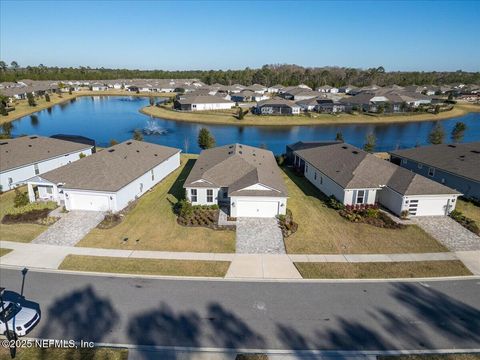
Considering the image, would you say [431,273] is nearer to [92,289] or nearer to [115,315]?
[115,315]

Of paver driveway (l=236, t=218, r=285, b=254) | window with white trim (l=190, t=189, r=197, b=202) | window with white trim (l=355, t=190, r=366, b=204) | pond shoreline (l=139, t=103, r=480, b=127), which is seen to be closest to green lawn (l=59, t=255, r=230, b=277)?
paver driveway (l=236, t=218, r=285, b=254)

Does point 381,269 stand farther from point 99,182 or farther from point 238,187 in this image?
point 99,182

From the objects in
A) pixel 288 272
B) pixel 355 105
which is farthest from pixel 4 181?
pixel 355 105

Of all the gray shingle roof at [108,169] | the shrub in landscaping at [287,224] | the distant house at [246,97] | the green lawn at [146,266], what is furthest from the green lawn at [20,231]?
the distant house at [246,97]

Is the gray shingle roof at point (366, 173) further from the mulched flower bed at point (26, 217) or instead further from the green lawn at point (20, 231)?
the mulched flower bed at point (26, 217)

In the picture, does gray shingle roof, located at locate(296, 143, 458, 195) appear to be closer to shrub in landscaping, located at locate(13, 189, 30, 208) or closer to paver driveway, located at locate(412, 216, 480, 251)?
paver driveway, located at locate(412, 216, 480, 251)

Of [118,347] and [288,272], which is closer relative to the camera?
[118,347]
